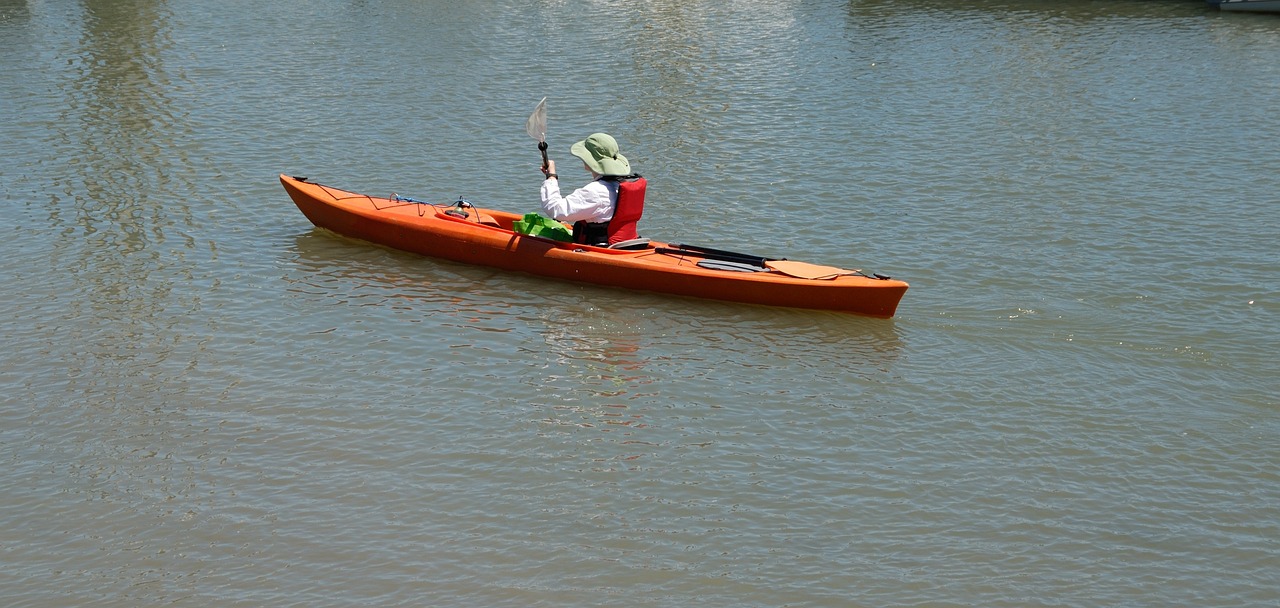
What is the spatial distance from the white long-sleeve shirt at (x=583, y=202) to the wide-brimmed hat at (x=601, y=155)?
0.13 m

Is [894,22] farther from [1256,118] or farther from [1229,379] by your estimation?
[1229,379]

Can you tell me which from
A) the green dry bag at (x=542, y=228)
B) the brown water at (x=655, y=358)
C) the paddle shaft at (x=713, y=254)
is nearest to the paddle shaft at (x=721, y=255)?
the paddle shaft at (x=713, y=254)

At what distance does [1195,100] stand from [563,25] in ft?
34.1

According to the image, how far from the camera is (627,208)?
11578 millimetres

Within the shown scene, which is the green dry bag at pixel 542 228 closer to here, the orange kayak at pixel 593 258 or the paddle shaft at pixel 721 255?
the orange kayak at pixel 593 258

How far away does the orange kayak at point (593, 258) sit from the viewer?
10805mm

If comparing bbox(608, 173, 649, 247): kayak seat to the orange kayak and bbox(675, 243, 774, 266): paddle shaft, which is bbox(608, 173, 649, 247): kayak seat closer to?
the orange kayak

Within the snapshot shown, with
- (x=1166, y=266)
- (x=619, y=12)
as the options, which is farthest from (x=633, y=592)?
(x=619, y=12)

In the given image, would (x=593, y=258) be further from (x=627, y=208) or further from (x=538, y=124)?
(x=538, y=124)

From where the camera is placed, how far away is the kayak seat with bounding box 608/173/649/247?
11.5 metres

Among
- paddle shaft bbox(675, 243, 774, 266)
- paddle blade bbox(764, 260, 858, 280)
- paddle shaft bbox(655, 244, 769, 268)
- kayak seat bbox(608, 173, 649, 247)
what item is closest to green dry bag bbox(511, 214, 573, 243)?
kayak seat bbox(608, 173, 649, 247)

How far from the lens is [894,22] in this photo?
79.2 feet

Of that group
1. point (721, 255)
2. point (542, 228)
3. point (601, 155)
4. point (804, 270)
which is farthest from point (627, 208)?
point (804, 270)

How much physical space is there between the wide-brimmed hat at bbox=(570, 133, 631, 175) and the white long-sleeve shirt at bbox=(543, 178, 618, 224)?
0.13 m
